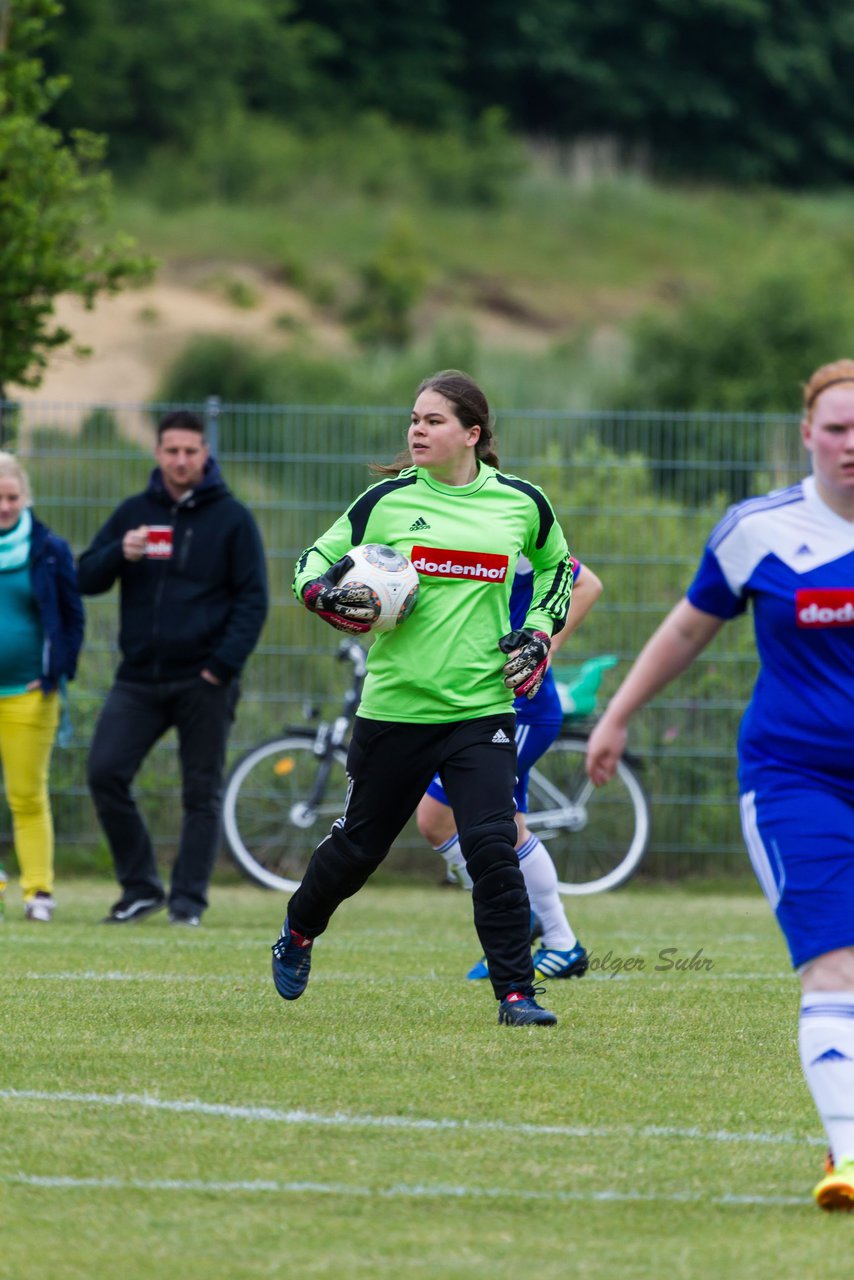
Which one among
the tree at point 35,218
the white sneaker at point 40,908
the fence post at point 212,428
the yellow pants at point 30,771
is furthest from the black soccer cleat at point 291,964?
the tree at point 35,218

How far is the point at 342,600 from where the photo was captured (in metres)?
6.04

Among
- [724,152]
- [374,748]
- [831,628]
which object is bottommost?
[374,748]

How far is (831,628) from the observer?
4.49 metres

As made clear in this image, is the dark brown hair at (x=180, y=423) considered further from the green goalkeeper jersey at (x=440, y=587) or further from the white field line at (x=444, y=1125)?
the white field line at (x=444, y=1125)

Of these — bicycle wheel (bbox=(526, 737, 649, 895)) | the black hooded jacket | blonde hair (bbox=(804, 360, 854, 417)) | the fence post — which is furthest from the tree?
blonde hair (bbox=(804, 360, 854, 417))

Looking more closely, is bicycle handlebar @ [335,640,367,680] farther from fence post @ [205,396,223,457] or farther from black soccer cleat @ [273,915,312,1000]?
black soccer cleat @ [273,915,312,1000]

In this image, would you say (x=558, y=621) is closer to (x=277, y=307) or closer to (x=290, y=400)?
(x=290, y=400)

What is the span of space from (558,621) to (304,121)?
48367 mm

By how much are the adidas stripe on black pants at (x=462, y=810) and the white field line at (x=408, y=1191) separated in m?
1.89

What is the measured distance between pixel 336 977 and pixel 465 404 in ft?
7.54

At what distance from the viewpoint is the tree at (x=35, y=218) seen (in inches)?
478

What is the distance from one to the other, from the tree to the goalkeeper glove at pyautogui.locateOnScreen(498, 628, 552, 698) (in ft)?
22.0

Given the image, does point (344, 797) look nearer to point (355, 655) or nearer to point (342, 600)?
point (355, 655)

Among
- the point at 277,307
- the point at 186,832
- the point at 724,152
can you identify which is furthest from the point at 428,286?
the point at 186,832
